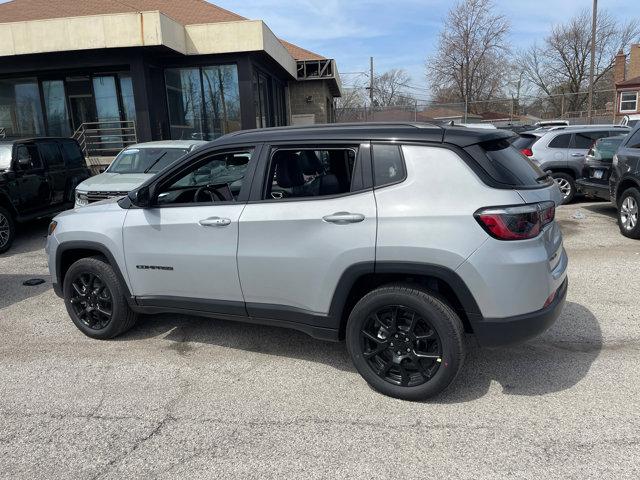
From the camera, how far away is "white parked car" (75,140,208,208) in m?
8.30

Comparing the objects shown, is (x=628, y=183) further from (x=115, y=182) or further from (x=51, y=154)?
(x=51, y=154)

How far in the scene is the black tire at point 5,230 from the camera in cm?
840

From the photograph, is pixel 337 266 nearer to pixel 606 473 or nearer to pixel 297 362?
pixel 297 362

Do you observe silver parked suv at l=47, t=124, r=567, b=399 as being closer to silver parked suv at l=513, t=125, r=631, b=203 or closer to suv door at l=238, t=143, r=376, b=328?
suv door at l=238, t=143, r=376, b=328

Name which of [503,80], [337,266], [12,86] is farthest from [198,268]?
[503,80]

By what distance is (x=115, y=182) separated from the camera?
335 inches

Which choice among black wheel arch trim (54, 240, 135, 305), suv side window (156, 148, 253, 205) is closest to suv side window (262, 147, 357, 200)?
suv side window (156, 148, 253, 205)

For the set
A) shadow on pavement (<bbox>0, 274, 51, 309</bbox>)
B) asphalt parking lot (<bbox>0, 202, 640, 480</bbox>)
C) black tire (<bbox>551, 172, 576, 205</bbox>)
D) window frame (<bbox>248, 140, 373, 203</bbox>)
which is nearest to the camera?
asphalt parking lot (<bbox>0, 202, 640, 480</bbox>)

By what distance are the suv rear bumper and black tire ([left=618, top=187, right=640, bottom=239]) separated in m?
5.53

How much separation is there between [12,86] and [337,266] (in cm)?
1843

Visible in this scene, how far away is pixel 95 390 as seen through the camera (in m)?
3.70

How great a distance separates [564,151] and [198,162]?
31.2 feet

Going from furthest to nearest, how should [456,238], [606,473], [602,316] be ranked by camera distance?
[602,316] → [456,238] → [606,473]

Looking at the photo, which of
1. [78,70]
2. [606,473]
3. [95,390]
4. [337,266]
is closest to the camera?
[606,473]
